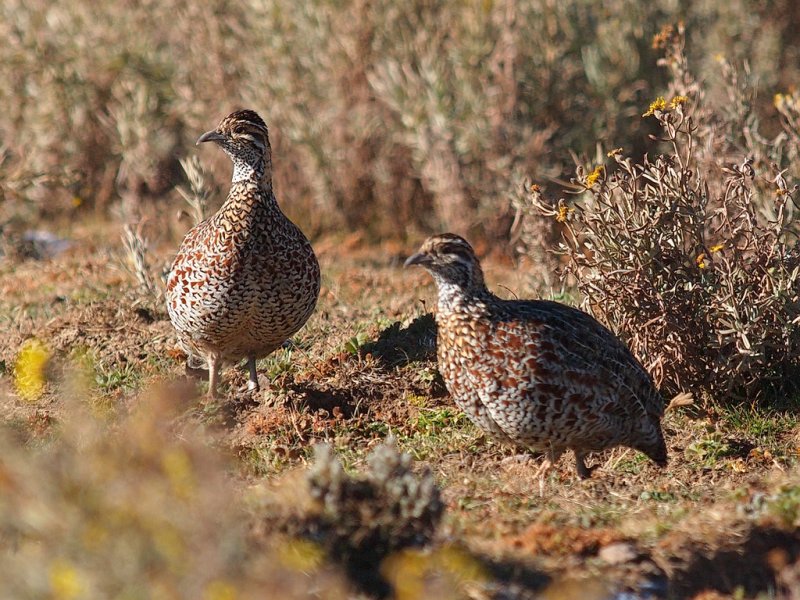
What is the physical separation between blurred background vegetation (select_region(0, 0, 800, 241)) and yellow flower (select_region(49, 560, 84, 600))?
7.18 metres

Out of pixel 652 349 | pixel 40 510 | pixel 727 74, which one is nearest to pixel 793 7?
pixel 727 74

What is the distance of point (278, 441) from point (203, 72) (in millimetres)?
6141

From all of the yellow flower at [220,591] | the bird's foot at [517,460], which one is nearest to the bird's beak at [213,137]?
the bird's foot at [517,460]

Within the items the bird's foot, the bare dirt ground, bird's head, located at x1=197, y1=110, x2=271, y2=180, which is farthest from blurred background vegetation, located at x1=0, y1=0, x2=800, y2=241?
the bird's foot

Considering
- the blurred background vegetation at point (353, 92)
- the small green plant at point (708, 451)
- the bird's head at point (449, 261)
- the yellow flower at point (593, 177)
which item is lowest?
the small green plant at point (708, 451)

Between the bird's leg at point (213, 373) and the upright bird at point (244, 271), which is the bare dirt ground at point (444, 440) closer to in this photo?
the bird's leg at point (213, 373)

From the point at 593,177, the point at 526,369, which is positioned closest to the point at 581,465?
the point at 526,369

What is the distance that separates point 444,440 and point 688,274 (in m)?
1.69

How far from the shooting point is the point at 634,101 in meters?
11.4

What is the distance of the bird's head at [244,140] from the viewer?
7043mm

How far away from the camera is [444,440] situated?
21.8 ft

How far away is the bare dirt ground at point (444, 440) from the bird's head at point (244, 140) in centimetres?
134

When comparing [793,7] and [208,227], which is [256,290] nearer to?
[208,227]

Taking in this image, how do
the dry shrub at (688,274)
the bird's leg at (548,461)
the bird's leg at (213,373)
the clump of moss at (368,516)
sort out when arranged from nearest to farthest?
the clump of moss at (368,516), the bird's leg at (548,461), the dry shrub at (688,274), the bird's leg at (213,373)
